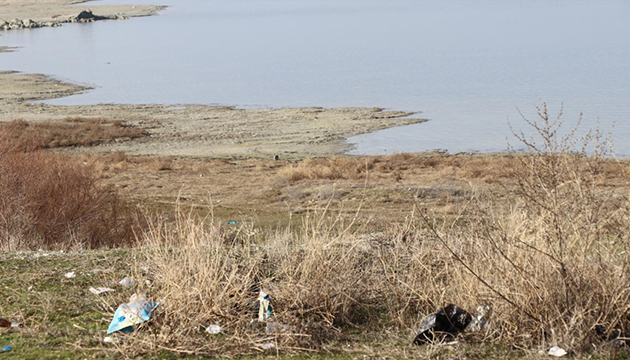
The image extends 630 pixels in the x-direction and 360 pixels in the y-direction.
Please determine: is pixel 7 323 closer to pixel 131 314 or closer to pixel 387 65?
pixel 131 314

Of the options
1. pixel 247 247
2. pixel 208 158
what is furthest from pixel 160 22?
pixel 247 247

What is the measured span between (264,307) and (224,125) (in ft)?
92.4

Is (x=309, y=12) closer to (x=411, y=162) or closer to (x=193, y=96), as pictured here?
(x=193, y=96)

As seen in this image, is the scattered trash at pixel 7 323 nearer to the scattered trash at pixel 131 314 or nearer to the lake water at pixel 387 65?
the scattered trash at pixel 131 314

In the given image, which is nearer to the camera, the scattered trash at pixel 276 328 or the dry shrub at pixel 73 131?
the scattered trash at pixel 276 328

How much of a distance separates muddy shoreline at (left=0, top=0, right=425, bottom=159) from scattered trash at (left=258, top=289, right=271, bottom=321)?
20.2m

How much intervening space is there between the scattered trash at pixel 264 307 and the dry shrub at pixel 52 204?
22.6 feet

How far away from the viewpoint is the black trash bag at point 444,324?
6039mm

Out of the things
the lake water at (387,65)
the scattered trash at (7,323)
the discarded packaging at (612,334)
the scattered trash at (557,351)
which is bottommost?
the lake water at (387,65)

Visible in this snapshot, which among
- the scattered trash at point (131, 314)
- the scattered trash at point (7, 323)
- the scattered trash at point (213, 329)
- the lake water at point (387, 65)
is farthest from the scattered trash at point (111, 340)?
the lake water at point (387, 65)

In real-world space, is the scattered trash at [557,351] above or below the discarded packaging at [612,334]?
below

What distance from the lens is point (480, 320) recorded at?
6.16 m

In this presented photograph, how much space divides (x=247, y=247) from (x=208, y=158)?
1994 centimetres

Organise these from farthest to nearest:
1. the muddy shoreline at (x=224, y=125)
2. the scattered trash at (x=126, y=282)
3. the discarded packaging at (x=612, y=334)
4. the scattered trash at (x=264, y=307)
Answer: the muddy shoreline at (x=224, y=125) < the scattered trash at (x=126, y=282) < the scattered trash at (x=264, y=307) < the discarded packaging at (x=612, y=334)
